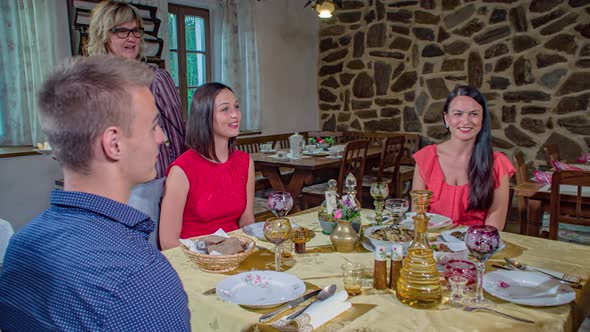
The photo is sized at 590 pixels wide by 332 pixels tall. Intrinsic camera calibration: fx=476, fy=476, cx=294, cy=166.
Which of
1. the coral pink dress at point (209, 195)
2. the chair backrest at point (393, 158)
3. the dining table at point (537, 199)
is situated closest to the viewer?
the coral pink dress at point (209, 195)

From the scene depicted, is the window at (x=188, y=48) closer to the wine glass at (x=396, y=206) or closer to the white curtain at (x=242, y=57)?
the white curtain at (x=242, y=57)

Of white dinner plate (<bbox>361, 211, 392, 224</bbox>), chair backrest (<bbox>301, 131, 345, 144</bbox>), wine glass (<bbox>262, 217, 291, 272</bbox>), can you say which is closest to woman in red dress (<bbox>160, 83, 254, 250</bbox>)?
white dinner plate (<bbox>361, 211, 392, 224</bbox>)

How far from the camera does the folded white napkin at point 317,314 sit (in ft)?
3.39

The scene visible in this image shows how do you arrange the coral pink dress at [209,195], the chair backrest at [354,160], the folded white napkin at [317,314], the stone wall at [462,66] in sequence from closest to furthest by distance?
the folded white napkin at [317,314] < the coral pink dress at [209,195] < the chair backrest at [354,160] < the stone wall at [462,66]

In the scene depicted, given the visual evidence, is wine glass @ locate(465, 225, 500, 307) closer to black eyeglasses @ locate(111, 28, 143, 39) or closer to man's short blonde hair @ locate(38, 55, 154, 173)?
man's short blonde hair @ locate(38, 55, 154, 173)

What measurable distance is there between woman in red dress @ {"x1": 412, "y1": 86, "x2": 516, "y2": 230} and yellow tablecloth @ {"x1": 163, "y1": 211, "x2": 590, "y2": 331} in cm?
56

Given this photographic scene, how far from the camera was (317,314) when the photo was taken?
1074mm

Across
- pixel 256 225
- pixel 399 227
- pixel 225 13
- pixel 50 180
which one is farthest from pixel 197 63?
pixel 399 227

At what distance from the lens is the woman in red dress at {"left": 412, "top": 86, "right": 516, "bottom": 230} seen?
2102 millimetres

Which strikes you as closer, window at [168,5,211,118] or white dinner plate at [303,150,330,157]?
white dinner plate at [303,150,330,157]

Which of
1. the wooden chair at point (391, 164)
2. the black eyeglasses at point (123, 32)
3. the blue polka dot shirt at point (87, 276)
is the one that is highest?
the black eyeglasses at point (123, 32)

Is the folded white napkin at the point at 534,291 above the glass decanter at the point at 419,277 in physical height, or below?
below

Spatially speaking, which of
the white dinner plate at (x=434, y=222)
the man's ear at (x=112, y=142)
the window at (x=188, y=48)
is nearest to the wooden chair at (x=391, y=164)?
the window at (x=188, y=48)

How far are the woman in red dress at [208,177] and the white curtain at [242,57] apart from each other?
3036mm
